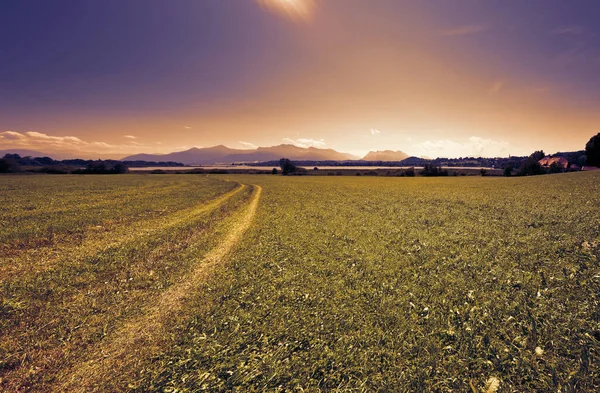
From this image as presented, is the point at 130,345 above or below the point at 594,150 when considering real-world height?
below

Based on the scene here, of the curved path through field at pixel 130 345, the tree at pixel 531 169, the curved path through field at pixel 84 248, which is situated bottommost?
the curved path through field at pixel 130 345

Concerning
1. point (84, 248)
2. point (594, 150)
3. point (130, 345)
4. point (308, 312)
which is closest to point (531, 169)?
point (594, 150)

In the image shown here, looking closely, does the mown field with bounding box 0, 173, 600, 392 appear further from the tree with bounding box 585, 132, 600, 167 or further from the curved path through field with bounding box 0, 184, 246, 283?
the tree with bounding box 585, 132, 600, 167

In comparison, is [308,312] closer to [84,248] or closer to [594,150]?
[84,248]

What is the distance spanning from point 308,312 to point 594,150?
109746 mm

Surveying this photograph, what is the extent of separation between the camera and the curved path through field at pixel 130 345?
4.39 metres

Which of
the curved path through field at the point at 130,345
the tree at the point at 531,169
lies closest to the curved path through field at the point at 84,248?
the curved path through field at the point at 130,345

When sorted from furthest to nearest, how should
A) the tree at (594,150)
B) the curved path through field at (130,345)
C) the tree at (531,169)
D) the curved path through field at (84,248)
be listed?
the tree at (531,169), the tree at (594,150), the curved path through field at (84,248), the curved path through field at (130,345)

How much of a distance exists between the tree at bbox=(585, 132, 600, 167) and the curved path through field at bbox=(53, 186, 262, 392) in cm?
11150

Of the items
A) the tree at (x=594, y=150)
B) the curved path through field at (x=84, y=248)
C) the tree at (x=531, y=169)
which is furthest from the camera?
the tree at (x=531, y=169)

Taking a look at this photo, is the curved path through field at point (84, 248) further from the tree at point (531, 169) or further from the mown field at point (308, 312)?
the tree at point (531, 169)

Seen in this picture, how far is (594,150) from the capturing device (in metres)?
67.8

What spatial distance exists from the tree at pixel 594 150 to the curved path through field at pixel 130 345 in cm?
11150

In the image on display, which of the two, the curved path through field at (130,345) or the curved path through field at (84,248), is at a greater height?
the curved path through field at (84,248)
